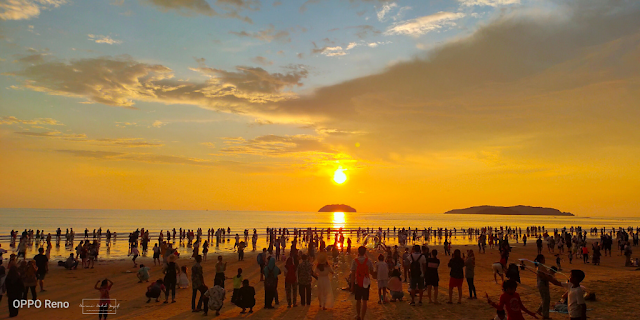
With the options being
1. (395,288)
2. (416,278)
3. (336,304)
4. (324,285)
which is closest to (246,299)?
(324,285)

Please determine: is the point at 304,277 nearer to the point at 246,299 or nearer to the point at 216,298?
the point at 246,299

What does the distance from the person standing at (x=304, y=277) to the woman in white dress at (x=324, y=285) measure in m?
0.59

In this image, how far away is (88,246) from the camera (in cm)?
2708

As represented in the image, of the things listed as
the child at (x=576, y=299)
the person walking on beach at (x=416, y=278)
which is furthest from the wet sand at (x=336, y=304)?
the child at (x=576, y=299)

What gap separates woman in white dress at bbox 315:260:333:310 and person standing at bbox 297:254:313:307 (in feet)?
1.92

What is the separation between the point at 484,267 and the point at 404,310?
16952 millimetres

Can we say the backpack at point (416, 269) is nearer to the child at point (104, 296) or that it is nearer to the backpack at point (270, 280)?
the backpack at point (270, 280)

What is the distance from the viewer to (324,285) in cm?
1307

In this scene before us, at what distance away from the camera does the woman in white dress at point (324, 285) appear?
41.4 feet

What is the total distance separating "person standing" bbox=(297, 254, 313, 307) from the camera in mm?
13672

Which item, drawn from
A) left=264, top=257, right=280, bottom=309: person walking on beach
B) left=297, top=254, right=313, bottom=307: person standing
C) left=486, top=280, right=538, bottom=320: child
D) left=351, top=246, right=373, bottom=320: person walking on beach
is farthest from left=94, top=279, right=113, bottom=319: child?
left=486, top=280, right=538, bottom=320: child

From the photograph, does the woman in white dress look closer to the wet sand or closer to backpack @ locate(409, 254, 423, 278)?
the wet sand

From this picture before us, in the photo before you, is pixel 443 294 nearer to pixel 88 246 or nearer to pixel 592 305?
pixel 592 305

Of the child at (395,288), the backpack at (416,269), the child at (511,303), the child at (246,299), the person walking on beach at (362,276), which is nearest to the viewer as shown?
the child at (511,303)
